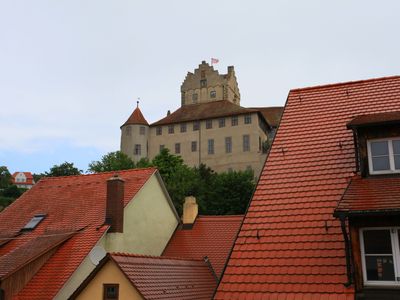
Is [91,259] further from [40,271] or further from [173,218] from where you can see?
[173,218]

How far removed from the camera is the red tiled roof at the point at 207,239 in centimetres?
2338

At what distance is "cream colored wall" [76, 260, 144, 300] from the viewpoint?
15.2 meters

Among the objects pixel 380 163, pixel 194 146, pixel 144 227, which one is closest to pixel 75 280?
pixel 144 227

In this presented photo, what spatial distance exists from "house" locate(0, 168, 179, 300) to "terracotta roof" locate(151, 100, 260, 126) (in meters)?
53.9

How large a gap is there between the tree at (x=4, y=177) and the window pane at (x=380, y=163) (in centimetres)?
7846

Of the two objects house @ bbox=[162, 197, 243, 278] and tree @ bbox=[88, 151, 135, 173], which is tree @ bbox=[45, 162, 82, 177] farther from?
house @ bbox=[162, 197, 243, 278]

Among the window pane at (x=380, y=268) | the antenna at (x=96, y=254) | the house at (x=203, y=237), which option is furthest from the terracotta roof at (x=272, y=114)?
the window pane at (x=380, y=268)

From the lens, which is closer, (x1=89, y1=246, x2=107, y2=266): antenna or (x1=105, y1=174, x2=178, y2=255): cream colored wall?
(x1=89, y1=246, x2=107, y2=266): antenna

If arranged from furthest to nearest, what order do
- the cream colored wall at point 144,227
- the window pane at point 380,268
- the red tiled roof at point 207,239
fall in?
the red tiled roof at point 207,239 < the cream colored wall at point 144,227 < the window pane at point 380,268

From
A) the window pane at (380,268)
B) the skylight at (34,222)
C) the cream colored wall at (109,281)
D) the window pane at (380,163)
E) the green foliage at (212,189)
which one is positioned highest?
the green foliage at (212,189)

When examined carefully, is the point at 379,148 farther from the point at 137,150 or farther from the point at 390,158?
the point at 137,150

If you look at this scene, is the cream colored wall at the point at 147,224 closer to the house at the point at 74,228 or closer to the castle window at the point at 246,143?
the house at the point at 74,228

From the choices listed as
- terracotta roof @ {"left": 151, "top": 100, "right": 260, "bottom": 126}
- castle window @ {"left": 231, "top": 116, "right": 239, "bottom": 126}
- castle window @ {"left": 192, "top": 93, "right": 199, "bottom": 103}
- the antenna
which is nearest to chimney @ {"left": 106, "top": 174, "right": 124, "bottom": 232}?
the antenna

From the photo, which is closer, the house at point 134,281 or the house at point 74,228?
the house at point 134,281
